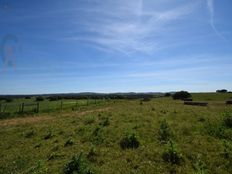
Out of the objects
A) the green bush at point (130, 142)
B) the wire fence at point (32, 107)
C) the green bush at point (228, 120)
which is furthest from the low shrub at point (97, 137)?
the wire fence at point (32, 107)

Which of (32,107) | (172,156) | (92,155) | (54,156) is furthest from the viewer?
(32,107)

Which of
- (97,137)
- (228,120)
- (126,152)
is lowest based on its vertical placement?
(126,152)

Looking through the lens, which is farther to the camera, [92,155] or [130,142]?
[130,142]

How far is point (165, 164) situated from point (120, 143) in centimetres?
367

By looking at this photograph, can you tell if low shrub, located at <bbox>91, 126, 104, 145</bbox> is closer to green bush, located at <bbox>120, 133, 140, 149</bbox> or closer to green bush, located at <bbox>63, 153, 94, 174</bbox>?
green bush, located at <bbox>120, 133, 140, 149</bbox>

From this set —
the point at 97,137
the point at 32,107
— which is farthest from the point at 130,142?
the point at 32,107

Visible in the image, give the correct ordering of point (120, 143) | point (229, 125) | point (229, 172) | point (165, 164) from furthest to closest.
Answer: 1. point (229, 125)
2. point (120, 143)
3. point (165, 164)
4. point (229, 172)

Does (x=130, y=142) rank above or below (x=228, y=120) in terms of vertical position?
below

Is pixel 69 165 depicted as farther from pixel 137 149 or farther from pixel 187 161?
pixel 187 161

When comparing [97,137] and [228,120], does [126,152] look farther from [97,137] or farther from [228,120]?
[228,120]

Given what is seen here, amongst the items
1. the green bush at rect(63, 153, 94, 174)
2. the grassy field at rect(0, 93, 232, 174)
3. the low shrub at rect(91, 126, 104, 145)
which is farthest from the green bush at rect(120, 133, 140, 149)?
the green bush at rect(63, 153, 94, 174)

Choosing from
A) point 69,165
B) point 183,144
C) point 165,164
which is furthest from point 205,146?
point 69,165

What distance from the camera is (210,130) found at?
13.2 meters

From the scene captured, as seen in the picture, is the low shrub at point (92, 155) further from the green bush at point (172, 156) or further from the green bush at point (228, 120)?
the green bush at point (228, 120)
